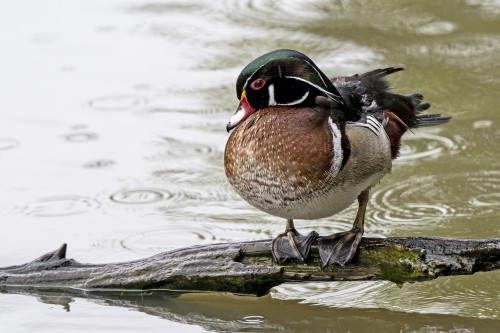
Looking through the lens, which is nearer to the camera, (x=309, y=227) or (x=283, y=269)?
(x=283, y=269)

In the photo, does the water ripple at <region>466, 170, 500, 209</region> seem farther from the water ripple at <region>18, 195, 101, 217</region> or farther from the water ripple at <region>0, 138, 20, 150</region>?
the water ripple at <region>0, 138, 20, 150</region>

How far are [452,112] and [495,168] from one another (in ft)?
3.40

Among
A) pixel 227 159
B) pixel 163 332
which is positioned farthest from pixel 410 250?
pixel 163 332

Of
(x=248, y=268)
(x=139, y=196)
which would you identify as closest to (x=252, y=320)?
(x=248, y=268)

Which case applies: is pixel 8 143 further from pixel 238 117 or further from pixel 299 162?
pixel 299 162

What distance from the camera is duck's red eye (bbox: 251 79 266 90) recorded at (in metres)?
5.05

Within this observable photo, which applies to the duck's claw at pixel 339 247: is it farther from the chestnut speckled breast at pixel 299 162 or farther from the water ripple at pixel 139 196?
the water ripple at pixel 139 196

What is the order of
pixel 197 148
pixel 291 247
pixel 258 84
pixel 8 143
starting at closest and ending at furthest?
1. pixel 258 84
2. pixel 291 247
3. pixel 197 148
4. pixel 8 143

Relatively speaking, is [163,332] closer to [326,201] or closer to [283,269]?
[283,269]

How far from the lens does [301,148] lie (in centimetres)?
496

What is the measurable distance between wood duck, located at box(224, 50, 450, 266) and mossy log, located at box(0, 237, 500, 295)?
0.08 meters

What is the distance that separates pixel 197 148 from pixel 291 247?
2.60 metres

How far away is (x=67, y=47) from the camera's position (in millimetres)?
9914

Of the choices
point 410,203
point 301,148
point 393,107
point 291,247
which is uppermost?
point 393,107
